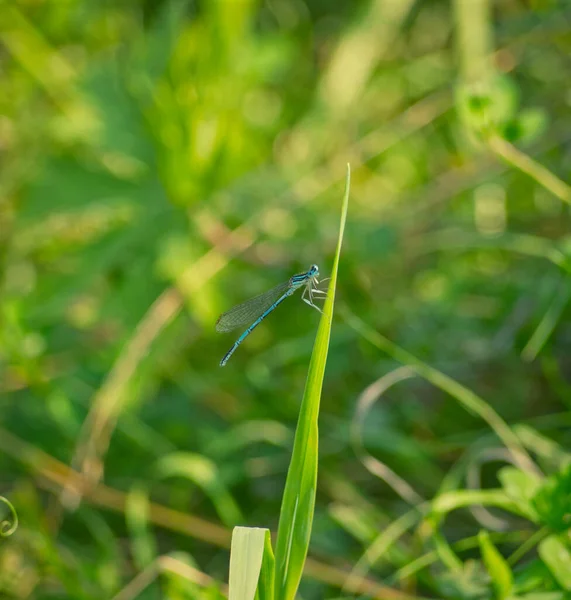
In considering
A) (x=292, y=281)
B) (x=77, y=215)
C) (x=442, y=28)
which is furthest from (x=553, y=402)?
(x=442, y=28)

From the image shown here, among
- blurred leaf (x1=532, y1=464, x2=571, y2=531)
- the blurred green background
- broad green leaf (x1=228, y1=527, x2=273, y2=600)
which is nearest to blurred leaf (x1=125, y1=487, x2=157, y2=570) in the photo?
the blurred green background

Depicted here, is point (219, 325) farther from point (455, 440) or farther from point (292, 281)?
point (455, 440)

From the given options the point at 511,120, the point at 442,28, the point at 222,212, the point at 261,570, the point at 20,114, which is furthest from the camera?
the point at 442,28

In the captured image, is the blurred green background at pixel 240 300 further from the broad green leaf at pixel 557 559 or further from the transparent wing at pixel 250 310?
the broad green leaf at pixel 557 559

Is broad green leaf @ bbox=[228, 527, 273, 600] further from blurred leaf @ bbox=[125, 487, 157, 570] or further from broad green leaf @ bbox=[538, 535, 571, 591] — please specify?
blurred leaf @ bbox=[125, 487, 157, 570]

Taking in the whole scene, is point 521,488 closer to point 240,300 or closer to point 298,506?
point 298,506
